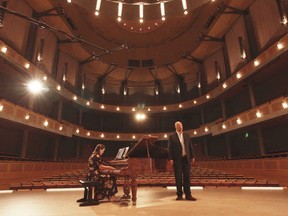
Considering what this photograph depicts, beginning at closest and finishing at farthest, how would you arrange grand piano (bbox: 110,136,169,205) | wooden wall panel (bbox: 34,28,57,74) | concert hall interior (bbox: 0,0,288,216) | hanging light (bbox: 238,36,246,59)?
grand piano (bbox: 110,136,169,205)
concert hall interior (bbox: 0,0,288,216)
hanging light (bbox: 238,36,246,59)
wooden wall panel (bbox: 34,28,57,74)

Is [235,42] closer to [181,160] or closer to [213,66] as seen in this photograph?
[213,66]

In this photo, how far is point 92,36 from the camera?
20422 millimetres

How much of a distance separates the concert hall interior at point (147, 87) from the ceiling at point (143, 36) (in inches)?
4.2

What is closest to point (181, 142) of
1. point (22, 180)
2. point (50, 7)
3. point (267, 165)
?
point (267, 165)

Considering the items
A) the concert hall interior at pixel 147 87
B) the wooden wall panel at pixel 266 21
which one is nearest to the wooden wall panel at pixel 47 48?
the concert hall interior at pixel 147 87

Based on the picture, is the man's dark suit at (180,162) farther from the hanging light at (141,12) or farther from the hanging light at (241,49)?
the hanging light at (141,12)

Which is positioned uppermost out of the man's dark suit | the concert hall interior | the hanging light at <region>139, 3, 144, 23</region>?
the hanging light at <region>139, 3, 144, 23</region>

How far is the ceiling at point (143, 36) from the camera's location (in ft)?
51.8

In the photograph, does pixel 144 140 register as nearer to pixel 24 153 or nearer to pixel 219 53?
pixel 24 153

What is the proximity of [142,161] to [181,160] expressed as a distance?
0.89 meters

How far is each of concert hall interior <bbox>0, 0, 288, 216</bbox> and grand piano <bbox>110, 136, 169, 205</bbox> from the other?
0.05 m

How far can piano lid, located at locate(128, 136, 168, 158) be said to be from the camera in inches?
169

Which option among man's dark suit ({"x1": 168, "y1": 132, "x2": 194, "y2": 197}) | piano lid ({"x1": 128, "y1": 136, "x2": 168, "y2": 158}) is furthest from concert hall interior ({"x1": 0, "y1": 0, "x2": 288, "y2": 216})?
man's dark suit ({"x1": 168, "y1": 132, "x2": 194, "y2": 197})

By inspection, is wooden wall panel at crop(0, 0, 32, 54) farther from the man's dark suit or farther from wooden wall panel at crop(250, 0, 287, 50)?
wooden wall panel at crop(250, 0, 287, 50)
